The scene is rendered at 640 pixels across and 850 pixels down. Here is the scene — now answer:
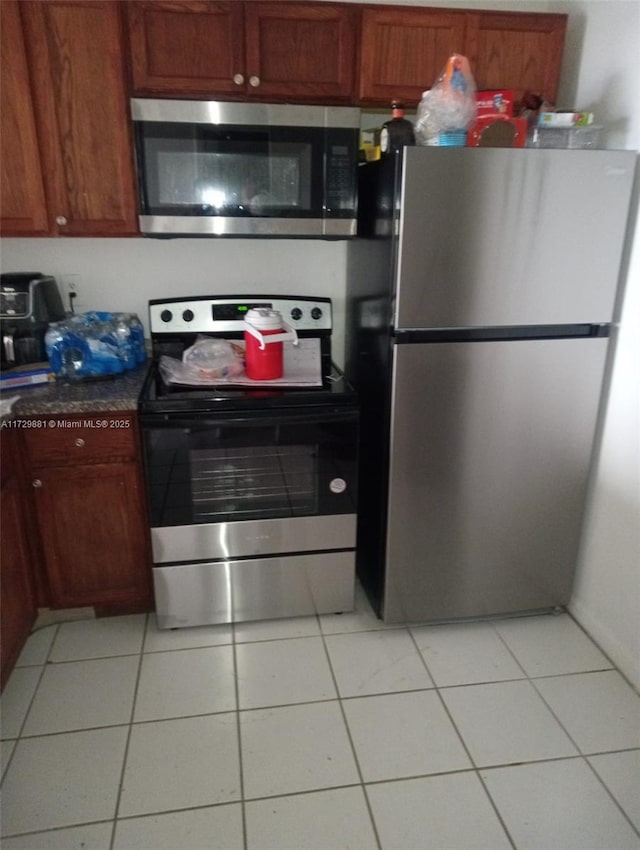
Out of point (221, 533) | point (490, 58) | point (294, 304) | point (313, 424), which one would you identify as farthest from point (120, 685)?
point (490, 58)

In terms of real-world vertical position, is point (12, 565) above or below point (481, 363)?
below

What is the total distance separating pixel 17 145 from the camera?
180cm

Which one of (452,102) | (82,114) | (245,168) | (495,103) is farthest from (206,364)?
(495,103)

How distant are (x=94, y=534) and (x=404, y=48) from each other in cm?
186

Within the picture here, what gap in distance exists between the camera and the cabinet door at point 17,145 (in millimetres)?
1704

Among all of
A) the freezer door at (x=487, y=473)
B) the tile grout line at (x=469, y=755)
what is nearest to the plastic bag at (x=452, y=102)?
the freezer door at (x=487, y=473)

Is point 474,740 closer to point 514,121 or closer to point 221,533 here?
point 221,533

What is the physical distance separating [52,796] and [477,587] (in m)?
1.40

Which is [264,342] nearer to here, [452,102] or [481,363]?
[481,363]

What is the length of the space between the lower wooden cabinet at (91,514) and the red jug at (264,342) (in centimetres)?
43

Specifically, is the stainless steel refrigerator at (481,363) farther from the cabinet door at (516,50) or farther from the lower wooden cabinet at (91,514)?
the lower wooden cabinet at (91,514)

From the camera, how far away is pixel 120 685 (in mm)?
1812

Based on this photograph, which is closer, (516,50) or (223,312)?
(516,50)

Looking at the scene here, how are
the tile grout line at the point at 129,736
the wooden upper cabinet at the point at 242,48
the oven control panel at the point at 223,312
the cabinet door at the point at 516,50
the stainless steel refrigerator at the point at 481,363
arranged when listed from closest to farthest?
the tile grout line at the point at 129,736 → the stainless steel refrigerator at the point at 481,363 → the wooden upper cabinet at the point at 242,48 → the cabinet door at the point at 516,50 → the oven control panel at the point at 223,312
